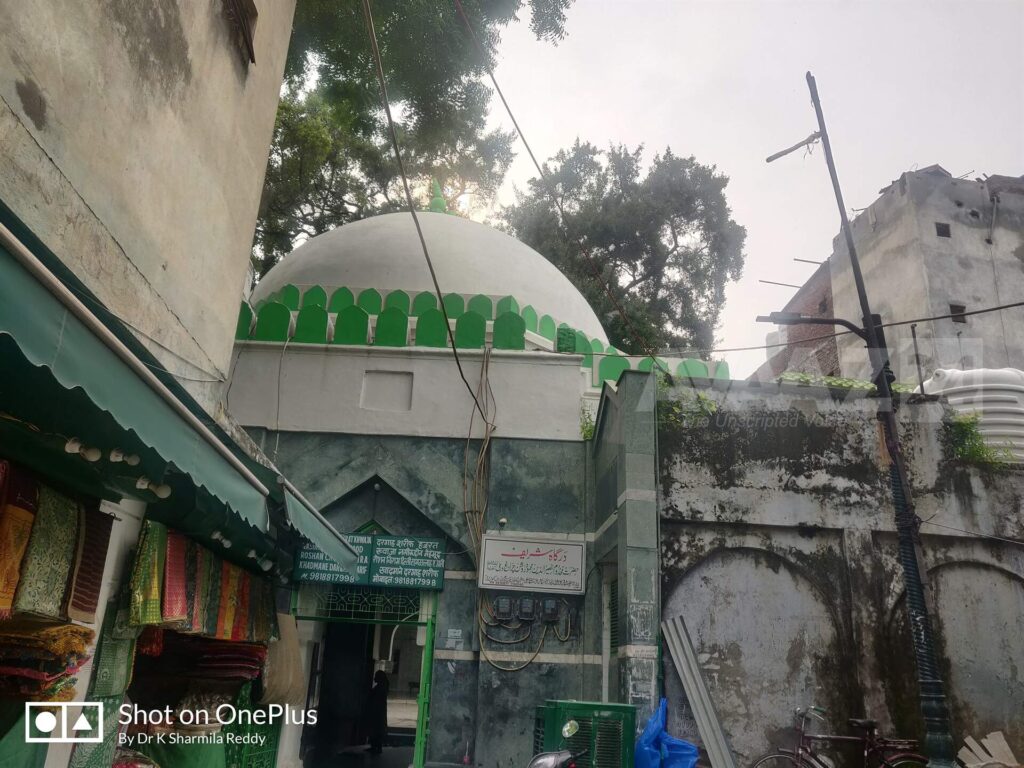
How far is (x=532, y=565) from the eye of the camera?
7.99 metres

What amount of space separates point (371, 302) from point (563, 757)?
23.1ft

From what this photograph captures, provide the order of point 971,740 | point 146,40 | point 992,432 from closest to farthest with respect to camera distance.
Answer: point 146,40
point 971,740
point 992,432

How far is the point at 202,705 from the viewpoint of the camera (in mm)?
5707

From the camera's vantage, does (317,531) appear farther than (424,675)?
No

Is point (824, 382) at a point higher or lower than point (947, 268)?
lower

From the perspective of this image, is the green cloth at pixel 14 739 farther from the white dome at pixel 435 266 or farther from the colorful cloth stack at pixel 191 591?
the white dome at pixel 435 266

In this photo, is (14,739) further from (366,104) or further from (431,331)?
(366,104)

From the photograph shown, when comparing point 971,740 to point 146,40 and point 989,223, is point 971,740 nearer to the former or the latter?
point 146,40

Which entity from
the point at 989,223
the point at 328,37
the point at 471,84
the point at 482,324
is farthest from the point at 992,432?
the point at 989,223

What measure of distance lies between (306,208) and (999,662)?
19.6 m

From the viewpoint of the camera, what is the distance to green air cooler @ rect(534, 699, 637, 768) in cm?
549

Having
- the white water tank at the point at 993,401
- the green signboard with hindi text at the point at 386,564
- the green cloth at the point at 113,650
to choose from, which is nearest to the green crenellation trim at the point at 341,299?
the green signboard with hindi text at the point at 386,564

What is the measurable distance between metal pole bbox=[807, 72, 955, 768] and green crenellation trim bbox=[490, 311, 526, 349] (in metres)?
3.84

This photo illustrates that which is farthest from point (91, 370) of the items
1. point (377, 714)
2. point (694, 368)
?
point (377, 714)
